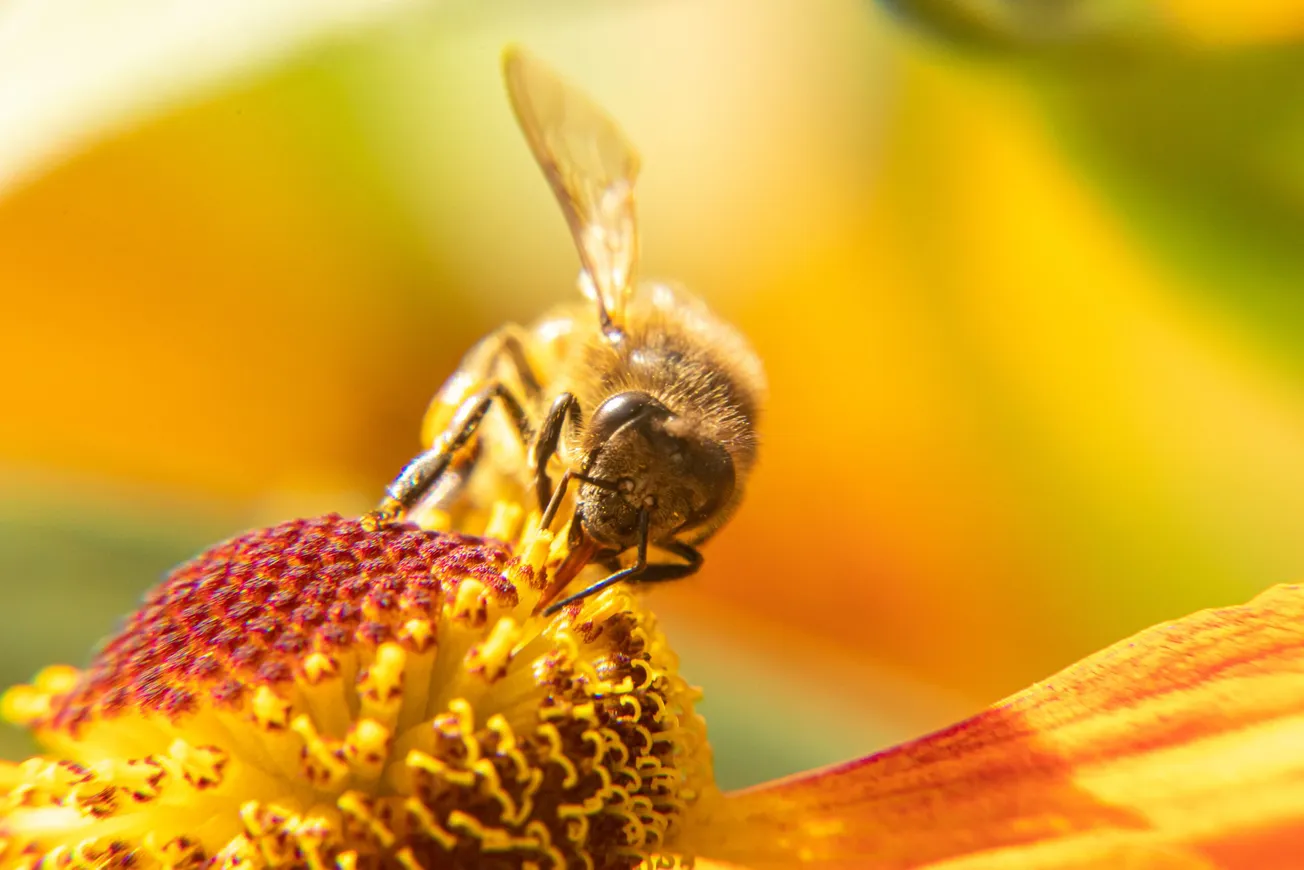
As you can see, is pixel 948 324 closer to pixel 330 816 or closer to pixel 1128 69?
pixel 1128 69

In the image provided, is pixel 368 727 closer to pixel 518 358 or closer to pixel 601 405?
pixel 601 405

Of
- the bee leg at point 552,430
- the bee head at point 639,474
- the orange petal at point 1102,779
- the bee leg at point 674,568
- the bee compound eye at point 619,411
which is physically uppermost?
the bee leg at point 552,430

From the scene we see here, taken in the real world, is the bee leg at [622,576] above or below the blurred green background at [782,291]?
below

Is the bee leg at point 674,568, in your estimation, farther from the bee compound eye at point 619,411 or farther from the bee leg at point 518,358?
the bee leg at point 518,358

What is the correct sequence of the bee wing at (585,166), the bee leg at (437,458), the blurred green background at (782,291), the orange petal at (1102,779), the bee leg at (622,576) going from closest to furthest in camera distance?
the orange petal at (1102,779) < the bee leg at (622,576) < the bee leg at (437,458) < the bee wing at (585,166) < the blurred green background at (782,291)

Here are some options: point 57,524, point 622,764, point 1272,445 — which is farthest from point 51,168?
point 1272,445

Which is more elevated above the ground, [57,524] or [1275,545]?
[57,524]

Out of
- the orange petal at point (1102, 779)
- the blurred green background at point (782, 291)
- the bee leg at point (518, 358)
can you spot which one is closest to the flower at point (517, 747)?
the orange petal at point (1102, 779)

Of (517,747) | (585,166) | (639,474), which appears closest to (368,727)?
(517,747)
